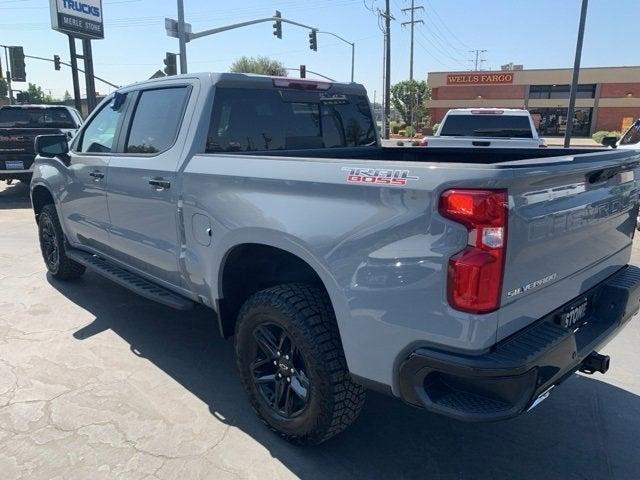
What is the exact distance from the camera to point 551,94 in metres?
48.2

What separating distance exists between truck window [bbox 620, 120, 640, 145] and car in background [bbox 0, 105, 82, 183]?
34.0 feet

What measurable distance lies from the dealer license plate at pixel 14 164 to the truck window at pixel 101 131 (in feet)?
24.7

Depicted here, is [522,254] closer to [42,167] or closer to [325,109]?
[325,109]

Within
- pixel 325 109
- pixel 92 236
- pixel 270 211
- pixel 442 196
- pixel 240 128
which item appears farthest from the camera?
pixel 92 236

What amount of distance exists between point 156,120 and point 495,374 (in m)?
2.88

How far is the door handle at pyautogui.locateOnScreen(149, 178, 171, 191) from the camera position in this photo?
337 centimetres

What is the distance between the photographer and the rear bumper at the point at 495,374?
200 cm

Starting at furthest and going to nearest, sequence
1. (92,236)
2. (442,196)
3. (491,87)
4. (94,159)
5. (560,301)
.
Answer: (491,87), (92,236), (94,159), (560,301), (442,196)

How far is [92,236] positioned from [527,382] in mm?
3896

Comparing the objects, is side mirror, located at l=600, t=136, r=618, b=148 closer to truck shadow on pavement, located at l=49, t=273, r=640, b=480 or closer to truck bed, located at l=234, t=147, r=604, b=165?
truck bed, located at l=234, t=147, r=604, b=165

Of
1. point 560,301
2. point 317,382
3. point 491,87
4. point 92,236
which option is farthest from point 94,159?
point 491,87

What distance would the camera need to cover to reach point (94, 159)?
432cm

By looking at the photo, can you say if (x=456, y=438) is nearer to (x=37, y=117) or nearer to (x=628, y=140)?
(x=628, y=140)

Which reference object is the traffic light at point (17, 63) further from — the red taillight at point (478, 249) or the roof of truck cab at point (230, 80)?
the red taillight at point (478, 249)
